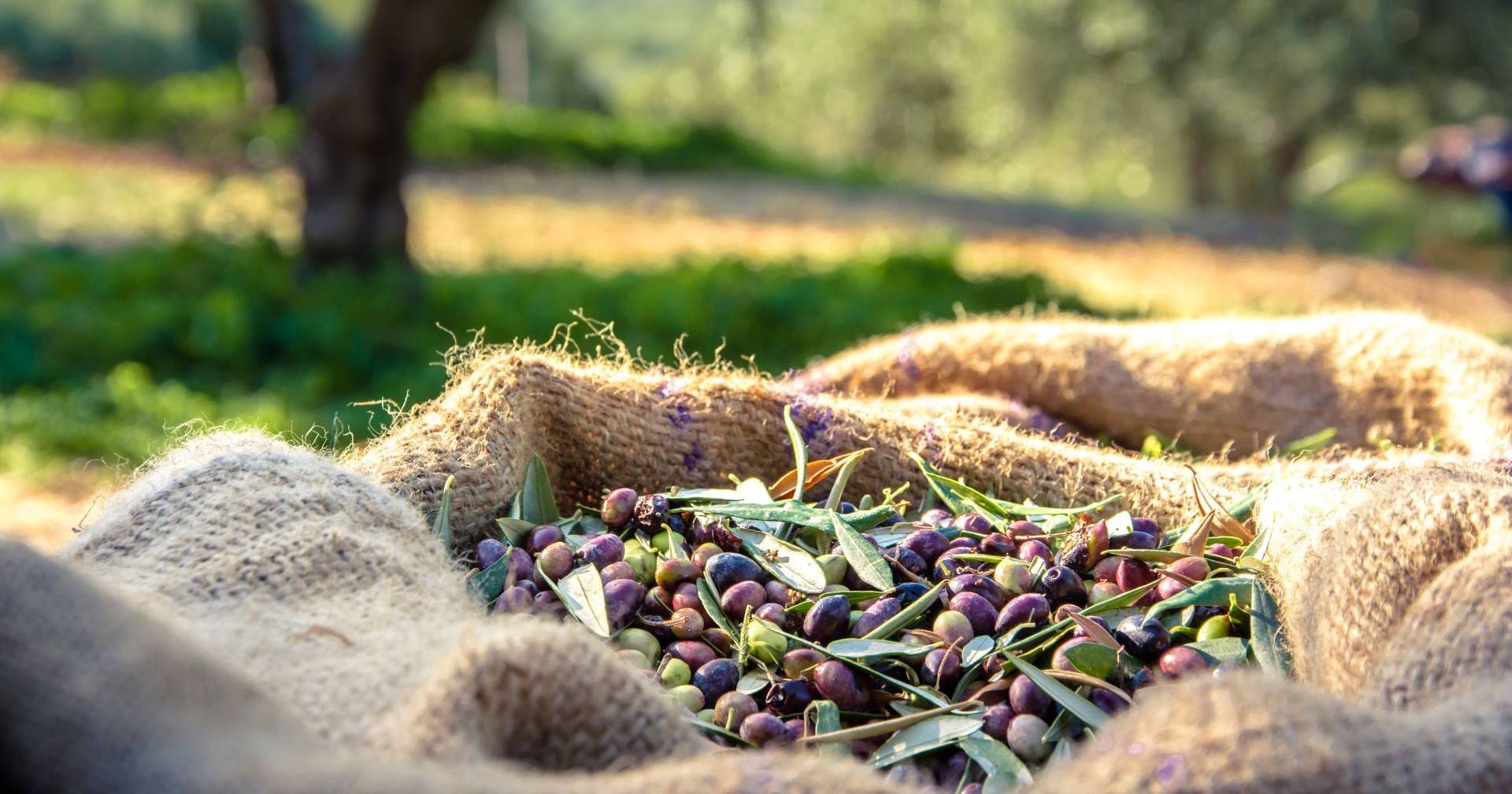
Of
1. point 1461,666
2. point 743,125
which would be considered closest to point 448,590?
point 1461,666

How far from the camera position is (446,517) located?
1.61 m

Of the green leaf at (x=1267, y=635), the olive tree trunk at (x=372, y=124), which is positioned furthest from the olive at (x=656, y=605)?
the olive tree trunk at (x=372, y=124)

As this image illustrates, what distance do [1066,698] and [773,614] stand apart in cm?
35

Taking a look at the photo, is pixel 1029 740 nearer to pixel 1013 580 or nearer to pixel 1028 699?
pixel 1028 699

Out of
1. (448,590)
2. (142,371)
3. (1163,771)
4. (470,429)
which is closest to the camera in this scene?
(1163,771)

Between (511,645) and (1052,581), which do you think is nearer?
(511,645)

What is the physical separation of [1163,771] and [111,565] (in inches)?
41.9

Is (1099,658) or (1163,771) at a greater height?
(1163,771)

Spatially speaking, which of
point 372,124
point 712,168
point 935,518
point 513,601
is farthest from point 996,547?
point 712,168

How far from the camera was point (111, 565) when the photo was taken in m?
1.37

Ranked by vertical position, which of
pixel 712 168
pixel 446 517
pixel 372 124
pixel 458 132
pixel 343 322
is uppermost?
pixel 446 517

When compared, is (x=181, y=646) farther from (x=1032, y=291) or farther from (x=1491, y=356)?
(x=1032, y=291)

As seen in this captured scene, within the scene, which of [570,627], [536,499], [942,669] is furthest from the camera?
[536,499]

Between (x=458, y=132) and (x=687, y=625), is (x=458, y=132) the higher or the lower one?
the lower one
